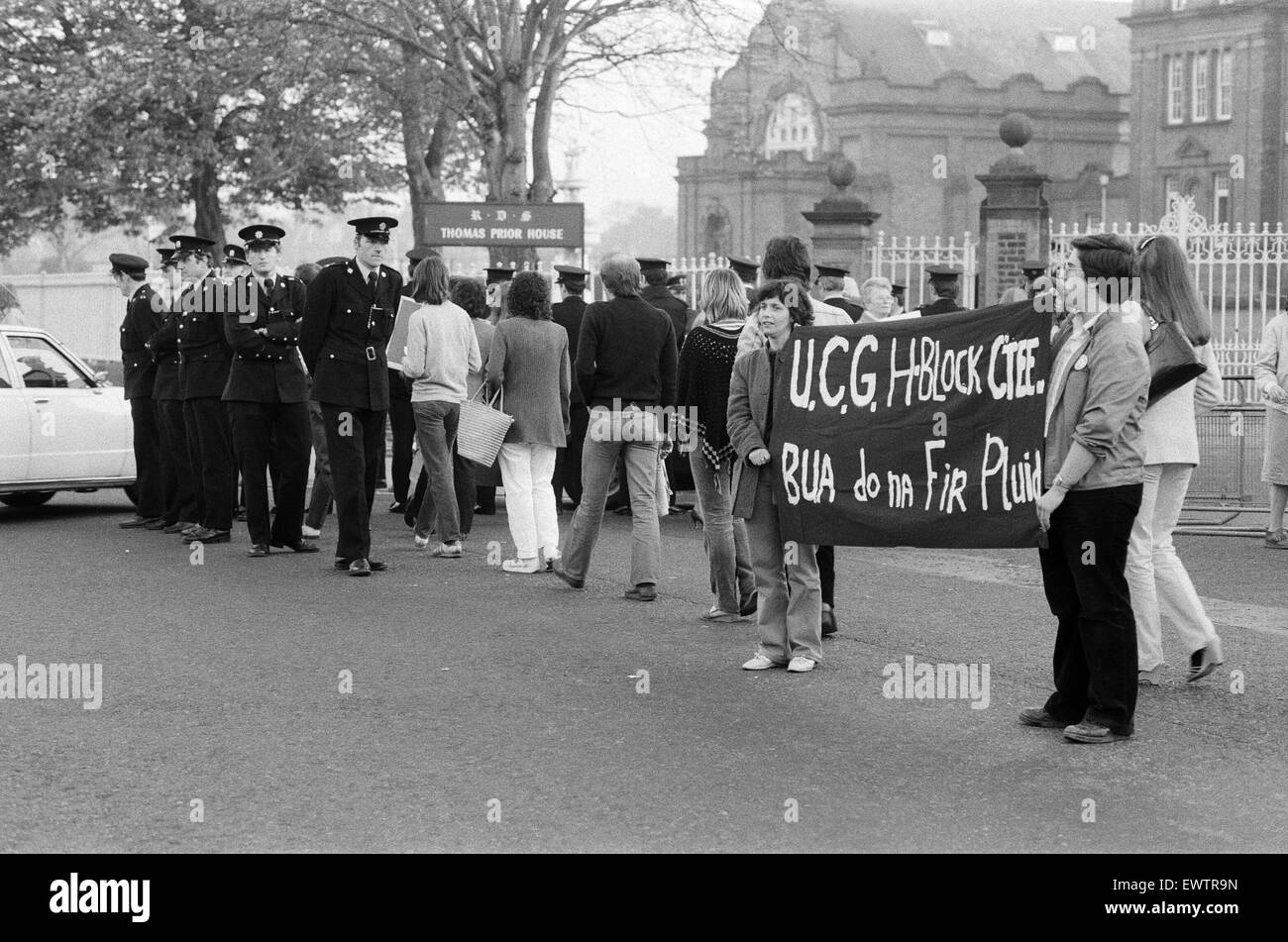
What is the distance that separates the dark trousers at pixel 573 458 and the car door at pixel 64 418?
359 cm

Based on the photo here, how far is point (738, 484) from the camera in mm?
8727

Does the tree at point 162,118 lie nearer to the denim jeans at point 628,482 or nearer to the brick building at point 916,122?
the denim jeans at point 628,482

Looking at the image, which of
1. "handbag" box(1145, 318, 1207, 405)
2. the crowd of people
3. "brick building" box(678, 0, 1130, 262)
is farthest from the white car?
"brick building" box(678, 0, 1130, 262)

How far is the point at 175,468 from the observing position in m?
14.2

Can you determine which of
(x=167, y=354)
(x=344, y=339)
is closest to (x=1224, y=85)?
(x=167, y=354)

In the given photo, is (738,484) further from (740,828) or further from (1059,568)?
(740,828)

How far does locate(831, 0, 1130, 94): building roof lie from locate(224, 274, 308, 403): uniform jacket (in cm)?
5812

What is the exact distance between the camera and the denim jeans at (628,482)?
10.8 m

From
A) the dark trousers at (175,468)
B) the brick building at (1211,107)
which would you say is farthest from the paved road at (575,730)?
the brick building at (1211,107)

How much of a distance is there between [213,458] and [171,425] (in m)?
1.03

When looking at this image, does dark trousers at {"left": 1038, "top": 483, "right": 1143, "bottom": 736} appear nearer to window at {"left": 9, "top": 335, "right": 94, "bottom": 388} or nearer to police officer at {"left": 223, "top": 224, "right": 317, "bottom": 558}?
police officer at {"left": 223, "top": 224, "right": 317, "bottom": 558}

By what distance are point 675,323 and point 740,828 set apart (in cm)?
898

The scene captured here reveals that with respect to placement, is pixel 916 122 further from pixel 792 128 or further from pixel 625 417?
pixel 625 417

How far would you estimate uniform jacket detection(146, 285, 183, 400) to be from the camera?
13.9m
